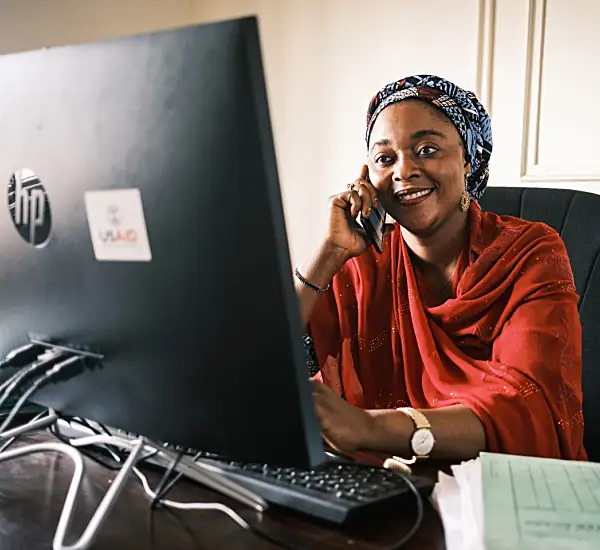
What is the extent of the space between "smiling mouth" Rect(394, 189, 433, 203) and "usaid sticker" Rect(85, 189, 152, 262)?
0.85 metres

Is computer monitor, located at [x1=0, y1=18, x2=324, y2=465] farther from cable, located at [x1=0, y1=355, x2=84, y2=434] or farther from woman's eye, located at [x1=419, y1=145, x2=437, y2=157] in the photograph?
woman's eye, located at [x1=419, y1=145, x2=437, y2=157]

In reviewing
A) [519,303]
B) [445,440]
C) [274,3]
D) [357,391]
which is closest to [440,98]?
[519,303]

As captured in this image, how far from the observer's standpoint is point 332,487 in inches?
27.9

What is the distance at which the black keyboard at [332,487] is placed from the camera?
677mm

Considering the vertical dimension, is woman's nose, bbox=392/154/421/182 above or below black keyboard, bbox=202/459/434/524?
above

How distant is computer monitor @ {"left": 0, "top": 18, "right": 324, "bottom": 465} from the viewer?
0.51 meters

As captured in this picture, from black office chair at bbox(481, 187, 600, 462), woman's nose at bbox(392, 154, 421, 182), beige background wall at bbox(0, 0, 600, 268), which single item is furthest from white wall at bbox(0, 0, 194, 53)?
black office chair at bbox(481, 187, 600, 462)

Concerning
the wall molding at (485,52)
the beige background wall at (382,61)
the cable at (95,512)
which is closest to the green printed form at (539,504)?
the cable at (95,512)

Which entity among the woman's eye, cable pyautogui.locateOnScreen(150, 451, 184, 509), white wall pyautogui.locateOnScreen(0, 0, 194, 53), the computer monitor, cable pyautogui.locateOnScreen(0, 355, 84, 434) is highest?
white wall pyautogui.locateOnScreen(0, 0, 194, 53)

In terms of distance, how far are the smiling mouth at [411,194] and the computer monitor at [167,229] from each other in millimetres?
817

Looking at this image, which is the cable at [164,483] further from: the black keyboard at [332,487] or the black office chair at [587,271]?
the black office chair at [587,271]

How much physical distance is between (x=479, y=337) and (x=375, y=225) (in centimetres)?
29

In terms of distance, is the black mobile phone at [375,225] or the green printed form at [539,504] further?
the black mobile phone at [375,225]

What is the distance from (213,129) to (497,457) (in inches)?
19.2
